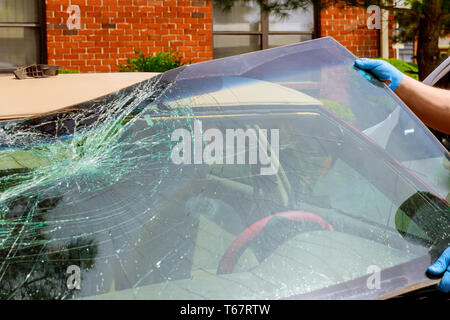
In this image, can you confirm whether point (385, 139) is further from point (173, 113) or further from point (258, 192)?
point (173, 113)

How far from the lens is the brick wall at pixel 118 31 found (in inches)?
350

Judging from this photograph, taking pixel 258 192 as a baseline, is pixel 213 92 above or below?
above

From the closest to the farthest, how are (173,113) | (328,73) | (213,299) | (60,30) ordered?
(213,299), (173,113), (328,73), (60,30)

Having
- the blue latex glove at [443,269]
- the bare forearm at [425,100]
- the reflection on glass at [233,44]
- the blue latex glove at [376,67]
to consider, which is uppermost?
the reflection on glass at [233,44]

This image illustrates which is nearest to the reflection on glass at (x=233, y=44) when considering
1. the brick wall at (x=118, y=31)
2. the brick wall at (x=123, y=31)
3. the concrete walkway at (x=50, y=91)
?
the brick wall at (x=123, y=31)

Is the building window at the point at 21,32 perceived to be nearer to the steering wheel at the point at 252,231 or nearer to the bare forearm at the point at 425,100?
the bare forearm at the point at 425,100

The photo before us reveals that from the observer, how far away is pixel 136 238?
1.37 meters

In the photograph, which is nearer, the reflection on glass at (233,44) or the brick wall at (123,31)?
the brick wall at (123,31)

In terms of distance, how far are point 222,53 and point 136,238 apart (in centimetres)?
894

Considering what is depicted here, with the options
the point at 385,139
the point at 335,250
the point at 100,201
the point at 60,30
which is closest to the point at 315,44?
the point at 385,139

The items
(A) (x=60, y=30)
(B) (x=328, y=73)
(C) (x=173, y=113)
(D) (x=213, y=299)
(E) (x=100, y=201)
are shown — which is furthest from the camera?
(A) (x=60, y=30)

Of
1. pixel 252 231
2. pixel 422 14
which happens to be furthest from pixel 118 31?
pixel 252 231

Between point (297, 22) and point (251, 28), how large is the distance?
0.91 meters

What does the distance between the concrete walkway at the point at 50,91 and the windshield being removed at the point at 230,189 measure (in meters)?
0.31
